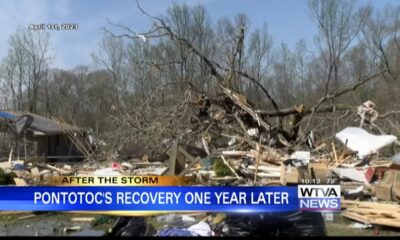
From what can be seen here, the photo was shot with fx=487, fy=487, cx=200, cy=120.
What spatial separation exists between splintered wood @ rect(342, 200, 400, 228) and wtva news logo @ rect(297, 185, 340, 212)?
1.62 meters

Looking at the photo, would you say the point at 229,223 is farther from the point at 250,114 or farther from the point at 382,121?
the point at 382,121

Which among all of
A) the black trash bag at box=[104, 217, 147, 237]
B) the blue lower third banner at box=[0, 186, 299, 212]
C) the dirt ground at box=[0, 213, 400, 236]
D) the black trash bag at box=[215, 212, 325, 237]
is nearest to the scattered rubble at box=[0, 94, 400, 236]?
the dirt ground at box=[0, 213, 400, 236]

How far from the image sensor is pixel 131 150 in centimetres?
957

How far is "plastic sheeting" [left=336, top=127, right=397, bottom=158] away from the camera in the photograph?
8852 millimetres

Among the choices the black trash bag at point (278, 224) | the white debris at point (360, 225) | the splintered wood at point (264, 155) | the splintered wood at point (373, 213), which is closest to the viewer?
the black trash bag at point (278, 224)

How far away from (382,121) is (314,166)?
3.23 m

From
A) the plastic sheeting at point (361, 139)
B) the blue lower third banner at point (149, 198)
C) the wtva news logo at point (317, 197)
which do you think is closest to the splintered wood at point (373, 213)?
the wtva news logo at point (317, 197)

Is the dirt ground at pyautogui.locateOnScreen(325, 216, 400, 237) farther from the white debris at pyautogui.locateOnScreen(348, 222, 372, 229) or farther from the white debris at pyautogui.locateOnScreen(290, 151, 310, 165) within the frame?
the white debris at pyautogui.locateOnScreen(290, 151, 310, 165)

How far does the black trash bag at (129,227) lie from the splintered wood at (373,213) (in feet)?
9.10

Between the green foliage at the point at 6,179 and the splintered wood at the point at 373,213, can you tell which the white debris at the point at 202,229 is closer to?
the splintered wood at the point at 373,213

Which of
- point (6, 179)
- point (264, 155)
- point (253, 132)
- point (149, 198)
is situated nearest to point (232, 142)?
point (253, 132)

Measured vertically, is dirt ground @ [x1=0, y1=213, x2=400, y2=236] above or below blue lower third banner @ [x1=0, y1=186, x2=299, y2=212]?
below

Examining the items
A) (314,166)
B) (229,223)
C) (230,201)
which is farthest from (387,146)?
(230,201)

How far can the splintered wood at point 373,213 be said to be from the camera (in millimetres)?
5656
